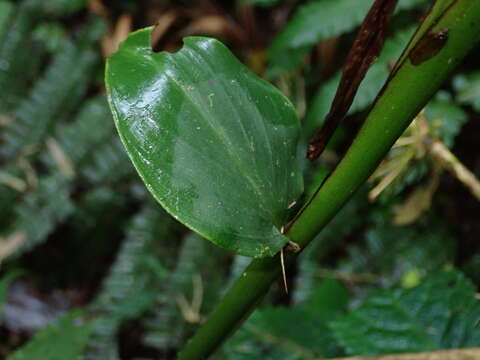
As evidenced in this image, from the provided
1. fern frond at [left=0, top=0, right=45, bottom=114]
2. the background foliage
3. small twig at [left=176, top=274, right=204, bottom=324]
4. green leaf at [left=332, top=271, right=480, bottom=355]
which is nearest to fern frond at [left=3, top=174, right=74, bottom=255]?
the background foliage

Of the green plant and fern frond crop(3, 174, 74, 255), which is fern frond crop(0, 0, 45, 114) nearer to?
fern frond crop(3, 174, 74, 255)

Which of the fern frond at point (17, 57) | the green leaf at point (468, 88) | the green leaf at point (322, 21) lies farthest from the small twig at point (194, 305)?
the fern frond at point (17, 57)

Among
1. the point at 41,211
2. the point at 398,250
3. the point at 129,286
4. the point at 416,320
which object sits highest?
the point at 416,320

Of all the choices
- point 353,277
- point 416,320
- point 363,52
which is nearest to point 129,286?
point 353,277

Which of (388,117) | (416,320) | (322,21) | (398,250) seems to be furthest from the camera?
(322,21)

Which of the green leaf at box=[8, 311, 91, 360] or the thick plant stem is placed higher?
the thick plant stem

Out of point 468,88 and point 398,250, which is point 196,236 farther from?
point 468,88

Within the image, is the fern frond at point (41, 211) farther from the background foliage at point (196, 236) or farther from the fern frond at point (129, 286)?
the fern frond at point (129, 286)
